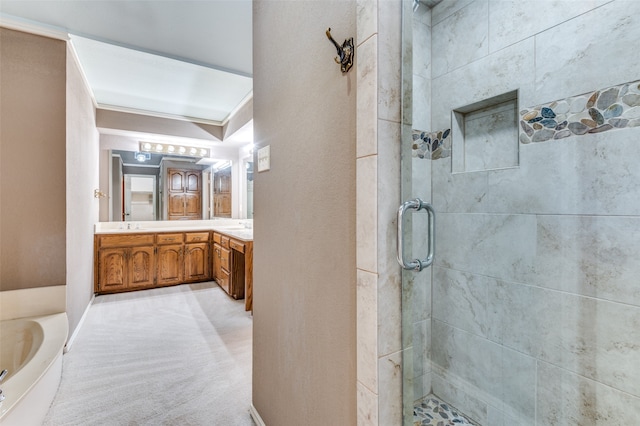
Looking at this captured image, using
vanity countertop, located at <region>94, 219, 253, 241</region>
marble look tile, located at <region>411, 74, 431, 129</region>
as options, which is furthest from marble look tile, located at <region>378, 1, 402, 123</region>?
vanity countertop, located at <region>94, 219, 253, 241</region>

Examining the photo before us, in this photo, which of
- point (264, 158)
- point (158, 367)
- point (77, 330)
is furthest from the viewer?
point (77, 330)

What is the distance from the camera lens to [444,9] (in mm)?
1618

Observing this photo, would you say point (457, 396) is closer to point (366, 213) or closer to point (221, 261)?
point (366, 213)

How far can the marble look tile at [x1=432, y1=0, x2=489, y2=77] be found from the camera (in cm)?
155

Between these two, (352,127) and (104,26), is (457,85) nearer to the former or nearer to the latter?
(352,127)

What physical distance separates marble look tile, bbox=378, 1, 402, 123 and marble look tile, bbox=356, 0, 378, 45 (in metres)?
0.01

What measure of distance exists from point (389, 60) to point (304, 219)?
0.63 m

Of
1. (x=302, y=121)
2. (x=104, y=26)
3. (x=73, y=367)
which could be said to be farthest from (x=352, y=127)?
(x=73, y=367)

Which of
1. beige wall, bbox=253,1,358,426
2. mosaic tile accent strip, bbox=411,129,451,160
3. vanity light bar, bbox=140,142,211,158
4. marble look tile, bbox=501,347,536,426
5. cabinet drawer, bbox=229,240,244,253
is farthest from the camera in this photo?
vanity light bar, bbox=140,142,211,158

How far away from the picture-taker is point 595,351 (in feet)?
3.99

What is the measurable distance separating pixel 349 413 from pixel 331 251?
1.65 feet

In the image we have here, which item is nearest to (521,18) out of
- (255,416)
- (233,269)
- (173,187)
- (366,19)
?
(366,19)

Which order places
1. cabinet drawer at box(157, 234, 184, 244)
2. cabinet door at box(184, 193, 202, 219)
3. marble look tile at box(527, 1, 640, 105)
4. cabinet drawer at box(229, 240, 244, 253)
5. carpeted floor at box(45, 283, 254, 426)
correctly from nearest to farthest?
1. marble look tile at box(527, 1, 640, 105)
2. carpeted floor at box(45, 283, 254, 426)
3. cabinet drawer at box(229, 240, 244, 253)
4. cabinet drawer at box(157, 234, 184, 244)
5. cabinet door at box(184, 193, 202, 219)

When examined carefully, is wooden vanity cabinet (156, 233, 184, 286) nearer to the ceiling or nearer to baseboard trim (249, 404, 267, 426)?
the ceiling
